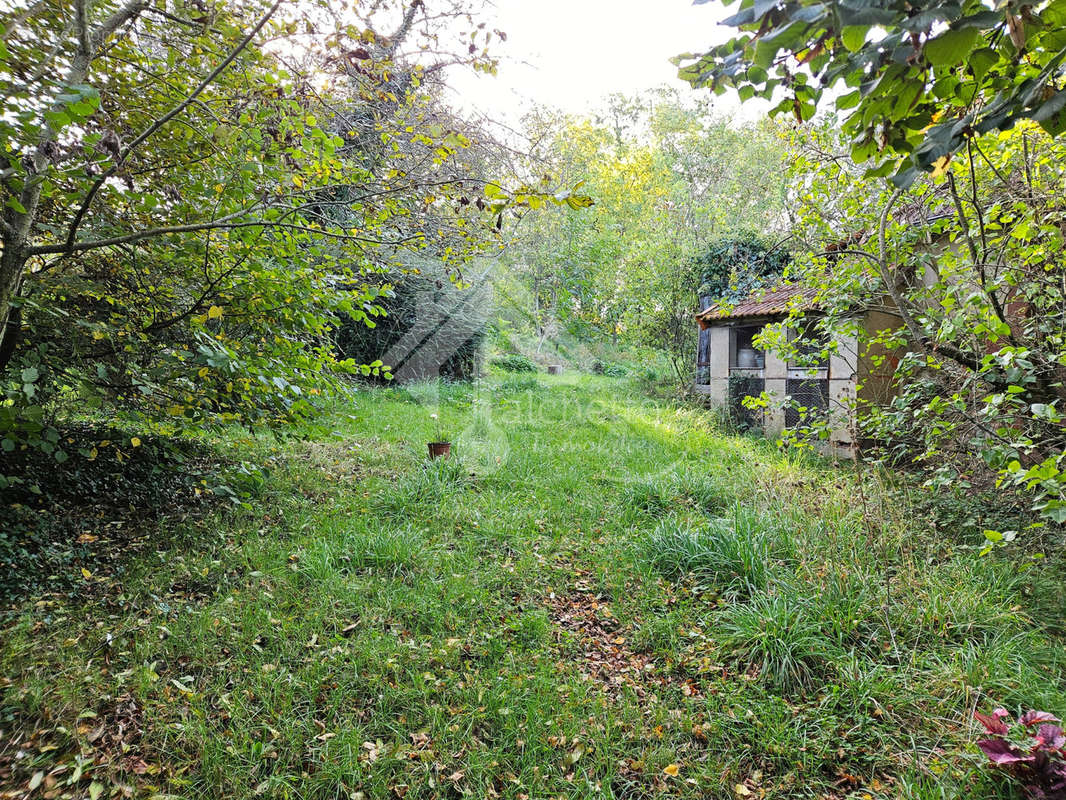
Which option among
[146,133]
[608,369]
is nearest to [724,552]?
[146,133]

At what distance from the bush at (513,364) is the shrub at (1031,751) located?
14.8 metres

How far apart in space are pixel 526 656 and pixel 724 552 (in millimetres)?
1730

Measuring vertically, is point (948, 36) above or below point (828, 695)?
above

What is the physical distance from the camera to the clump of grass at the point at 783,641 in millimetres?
2678

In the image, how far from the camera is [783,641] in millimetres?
2799

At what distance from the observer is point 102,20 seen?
8.96 ft

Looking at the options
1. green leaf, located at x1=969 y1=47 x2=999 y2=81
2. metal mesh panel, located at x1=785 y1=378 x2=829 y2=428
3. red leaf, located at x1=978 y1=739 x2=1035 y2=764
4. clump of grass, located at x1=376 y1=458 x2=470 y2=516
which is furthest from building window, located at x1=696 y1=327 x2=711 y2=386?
green leaf, located at x1=969 y1=47 x2=999 y2=81

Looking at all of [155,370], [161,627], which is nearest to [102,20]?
[155,370]

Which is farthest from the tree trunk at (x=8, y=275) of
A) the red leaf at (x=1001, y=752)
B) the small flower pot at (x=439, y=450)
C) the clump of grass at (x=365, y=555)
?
the red leaf at (x=1001, y=752)

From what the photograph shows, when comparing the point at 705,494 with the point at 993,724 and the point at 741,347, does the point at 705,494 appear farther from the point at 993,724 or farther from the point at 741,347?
the point at 741,347

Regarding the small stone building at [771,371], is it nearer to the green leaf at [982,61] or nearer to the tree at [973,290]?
the tree at [973,290]

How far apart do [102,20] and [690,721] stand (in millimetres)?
4936

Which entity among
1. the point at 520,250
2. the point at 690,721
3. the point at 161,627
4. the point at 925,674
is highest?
the point at 520,250

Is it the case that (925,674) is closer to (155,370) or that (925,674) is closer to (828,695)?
(828,695)
